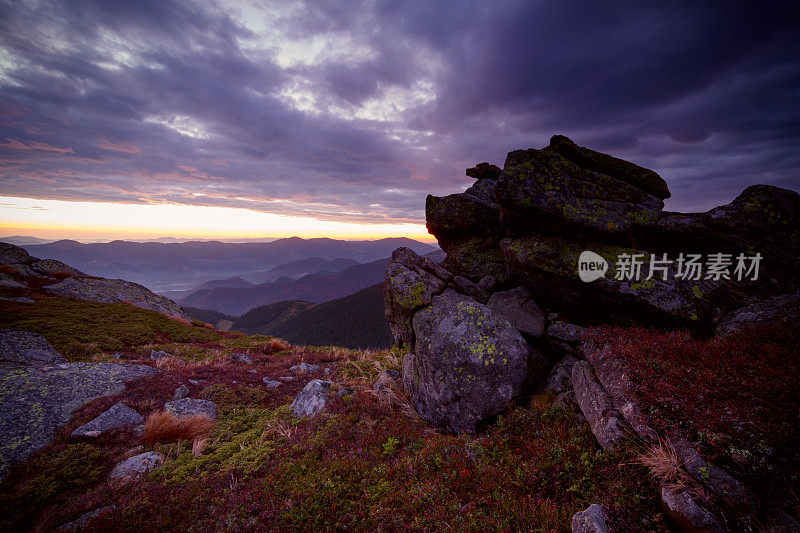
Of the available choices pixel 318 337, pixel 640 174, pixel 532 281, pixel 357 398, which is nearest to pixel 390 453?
pixel 357 398

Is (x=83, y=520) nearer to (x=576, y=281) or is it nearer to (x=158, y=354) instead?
(x=158, y=354)

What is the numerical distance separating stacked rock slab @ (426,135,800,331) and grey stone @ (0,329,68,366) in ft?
63.2

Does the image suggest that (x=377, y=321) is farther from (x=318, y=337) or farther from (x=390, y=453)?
(x=390, y=453)

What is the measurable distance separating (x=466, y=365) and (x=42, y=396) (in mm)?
12517

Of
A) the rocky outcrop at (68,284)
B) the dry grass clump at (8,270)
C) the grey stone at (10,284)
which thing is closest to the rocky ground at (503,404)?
the grey stone at (10,284)

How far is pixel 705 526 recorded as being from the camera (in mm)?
3617

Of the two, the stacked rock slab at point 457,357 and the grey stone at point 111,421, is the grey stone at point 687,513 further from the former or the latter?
the grey stone at point 111,421

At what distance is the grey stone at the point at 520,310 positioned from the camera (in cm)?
984

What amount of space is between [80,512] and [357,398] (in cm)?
650

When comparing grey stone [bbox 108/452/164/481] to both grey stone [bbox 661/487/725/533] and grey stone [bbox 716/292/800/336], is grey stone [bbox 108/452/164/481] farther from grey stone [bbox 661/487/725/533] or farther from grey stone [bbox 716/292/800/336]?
grey stone [bbox 716/292/800/336]

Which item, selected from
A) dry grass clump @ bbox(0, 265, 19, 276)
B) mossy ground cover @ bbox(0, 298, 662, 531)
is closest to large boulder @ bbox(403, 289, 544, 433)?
mossy ground cover @ bbox(0, 298, 662, 531)

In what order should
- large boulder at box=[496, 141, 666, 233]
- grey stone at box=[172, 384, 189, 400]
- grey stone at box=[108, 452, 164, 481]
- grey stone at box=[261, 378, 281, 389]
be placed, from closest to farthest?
grey stone at box=[108, 452, 164, 481] → large boulder at box=[496, 141, 666, 233] → grey stone at box=[172, 384, 189, 400] → grey stone at box=[261, 378, 281, 389]

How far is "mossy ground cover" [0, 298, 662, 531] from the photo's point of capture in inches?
188

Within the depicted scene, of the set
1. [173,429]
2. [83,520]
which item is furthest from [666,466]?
[173,429]
